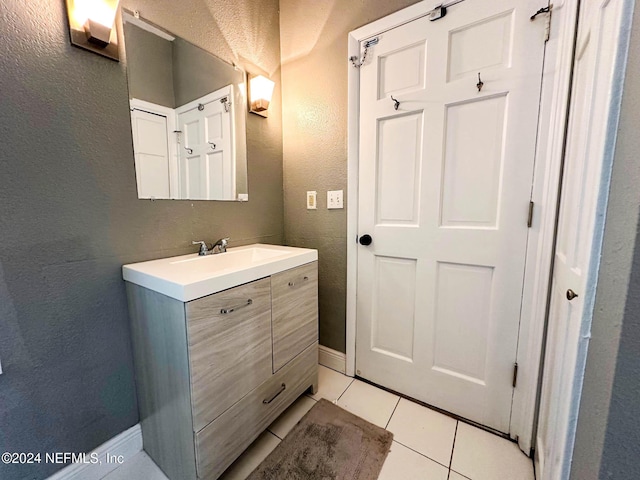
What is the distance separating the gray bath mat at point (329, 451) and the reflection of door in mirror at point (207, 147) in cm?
130

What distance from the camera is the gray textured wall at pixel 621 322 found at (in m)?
0.42

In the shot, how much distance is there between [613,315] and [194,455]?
4.12 ft

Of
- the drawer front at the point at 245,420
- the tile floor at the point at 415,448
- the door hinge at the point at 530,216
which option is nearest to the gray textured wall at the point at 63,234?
the tile floor at the point at 415,448

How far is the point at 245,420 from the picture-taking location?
1.09 metres

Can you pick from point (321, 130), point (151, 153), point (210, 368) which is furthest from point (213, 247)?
point (321, 130)

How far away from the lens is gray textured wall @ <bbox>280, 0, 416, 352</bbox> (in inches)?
60.6

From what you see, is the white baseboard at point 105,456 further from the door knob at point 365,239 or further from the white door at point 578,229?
the white door at point 578,229

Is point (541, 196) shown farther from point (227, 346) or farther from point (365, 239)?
point (227, 346)

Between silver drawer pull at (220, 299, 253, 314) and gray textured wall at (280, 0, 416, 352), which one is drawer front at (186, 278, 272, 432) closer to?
silver drawer pull at (220, 299, 253, 314)

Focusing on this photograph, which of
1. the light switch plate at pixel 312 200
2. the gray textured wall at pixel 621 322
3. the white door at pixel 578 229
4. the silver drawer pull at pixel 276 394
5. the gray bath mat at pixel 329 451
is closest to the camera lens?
the gray textured wall at pixel 621 322

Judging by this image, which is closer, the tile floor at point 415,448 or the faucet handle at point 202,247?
the tile floor at point 415,448

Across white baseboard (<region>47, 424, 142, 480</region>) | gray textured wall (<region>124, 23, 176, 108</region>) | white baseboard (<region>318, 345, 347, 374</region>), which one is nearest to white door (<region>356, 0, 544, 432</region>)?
white baseboard (<region>318, 345, 347, 374</region>)

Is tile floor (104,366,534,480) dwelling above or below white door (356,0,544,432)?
below

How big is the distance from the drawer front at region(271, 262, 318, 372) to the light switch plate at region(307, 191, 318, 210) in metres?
0.47
